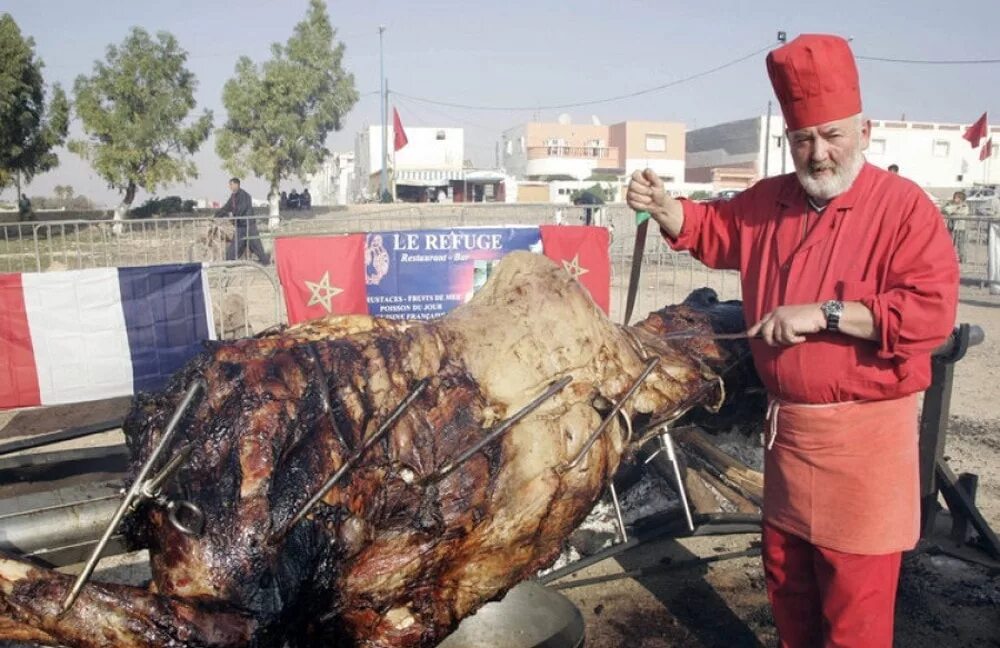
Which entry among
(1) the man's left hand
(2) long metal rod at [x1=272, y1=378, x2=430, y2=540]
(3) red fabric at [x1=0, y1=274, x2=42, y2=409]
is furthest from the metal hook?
(3) red fabric at [x1=0, y1=274, x2=42, y2=409]

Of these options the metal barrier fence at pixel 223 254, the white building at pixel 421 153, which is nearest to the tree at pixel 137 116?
the metal barrier fence at pixel 223 254

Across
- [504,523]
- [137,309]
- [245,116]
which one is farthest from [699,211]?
[245,116]

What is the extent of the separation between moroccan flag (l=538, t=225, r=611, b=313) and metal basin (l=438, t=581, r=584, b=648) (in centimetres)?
526

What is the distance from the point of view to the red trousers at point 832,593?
2742 millimetres

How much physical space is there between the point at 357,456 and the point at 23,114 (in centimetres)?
2953

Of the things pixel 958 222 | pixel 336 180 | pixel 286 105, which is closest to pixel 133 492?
pixel 958 222

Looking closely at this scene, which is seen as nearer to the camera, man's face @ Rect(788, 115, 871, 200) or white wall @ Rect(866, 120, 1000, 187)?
man's face @ Rect(788, 115, 871, 200)

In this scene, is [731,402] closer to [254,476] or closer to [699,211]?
[699,211]

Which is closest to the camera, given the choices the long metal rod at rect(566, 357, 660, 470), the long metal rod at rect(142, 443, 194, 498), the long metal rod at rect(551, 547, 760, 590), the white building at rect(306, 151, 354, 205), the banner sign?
the long metal rod at rect(142, 443, 194, 498)

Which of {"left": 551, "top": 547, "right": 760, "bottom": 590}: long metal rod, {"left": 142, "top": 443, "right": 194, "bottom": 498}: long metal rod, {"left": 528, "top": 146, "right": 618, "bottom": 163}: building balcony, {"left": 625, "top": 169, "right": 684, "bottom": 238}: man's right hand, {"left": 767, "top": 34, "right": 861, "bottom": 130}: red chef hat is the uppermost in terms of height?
{"left": 528, "top": 146, "right": 618, "bottom": 163}: building balcony

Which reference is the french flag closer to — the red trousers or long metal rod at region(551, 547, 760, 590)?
long metal rod at region(551, 547, 760, 590)

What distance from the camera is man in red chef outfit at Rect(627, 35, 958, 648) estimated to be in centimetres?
255

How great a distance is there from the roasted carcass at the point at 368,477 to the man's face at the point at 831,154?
100 centimetres

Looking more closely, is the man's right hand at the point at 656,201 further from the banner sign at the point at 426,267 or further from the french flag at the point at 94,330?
A: the french flag at the point at 94,330
